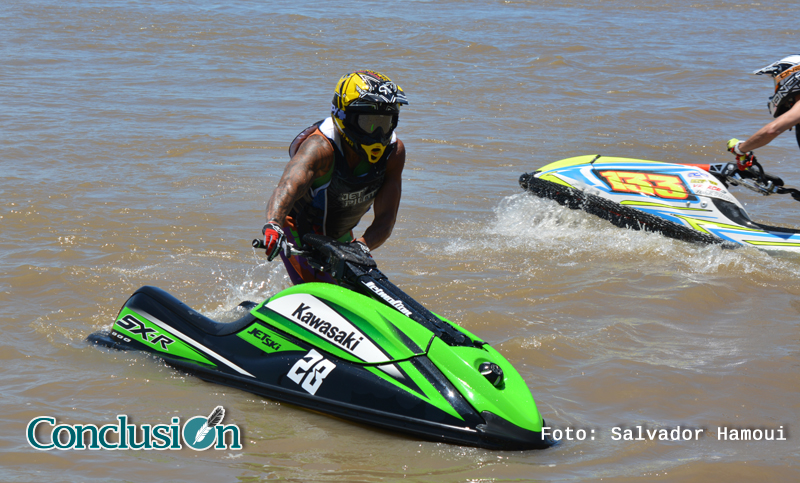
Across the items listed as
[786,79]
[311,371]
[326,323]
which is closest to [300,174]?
[326,323]

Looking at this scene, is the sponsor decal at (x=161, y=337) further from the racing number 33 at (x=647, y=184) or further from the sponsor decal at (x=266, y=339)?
the racing number 33 at (x=647, y=184)

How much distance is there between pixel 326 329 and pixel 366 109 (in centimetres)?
115

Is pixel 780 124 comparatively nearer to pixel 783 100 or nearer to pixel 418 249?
pixel 783 100

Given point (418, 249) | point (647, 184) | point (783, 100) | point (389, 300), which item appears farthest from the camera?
point (647, 184)

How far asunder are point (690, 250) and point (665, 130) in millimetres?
5860

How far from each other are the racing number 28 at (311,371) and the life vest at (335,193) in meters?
0.93

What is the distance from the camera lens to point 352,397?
373 cm

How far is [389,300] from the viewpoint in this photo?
3.94m

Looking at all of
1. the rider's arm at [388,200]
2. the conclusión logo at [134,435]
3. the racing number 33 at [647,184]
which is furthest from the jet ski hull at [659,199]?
the conclusión logo at [134,435]

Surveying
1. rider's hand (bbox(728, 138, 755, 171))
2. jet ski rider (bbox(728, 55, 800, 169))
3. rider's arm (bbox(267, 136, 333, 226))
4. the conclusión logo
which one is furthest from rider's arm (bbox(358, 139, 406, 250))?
rider's hand (bbox(728, 138, 755, 171))

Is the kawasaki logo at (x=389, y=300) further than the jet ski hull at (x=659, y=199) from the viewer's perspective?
No

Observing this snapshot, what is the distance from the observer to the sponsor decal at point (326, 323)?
373cm

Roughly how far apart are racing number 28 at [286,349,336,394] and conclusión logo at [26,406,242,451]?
0.37 m

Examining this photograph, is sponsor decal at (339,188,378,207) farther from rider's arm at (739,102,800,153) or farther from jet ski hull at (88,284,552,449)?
rider's arm at (739,102,800,153)
